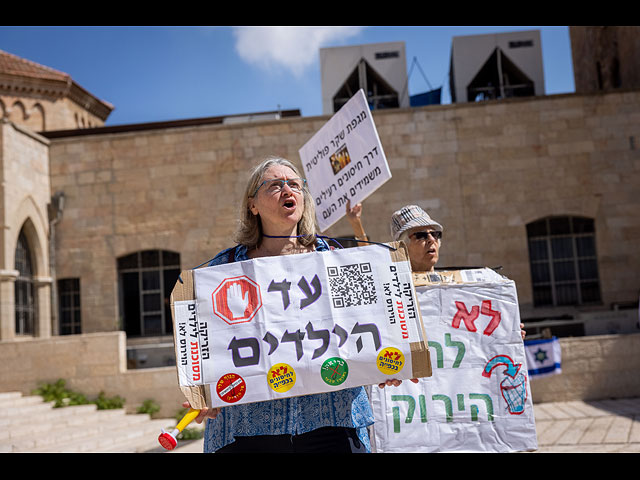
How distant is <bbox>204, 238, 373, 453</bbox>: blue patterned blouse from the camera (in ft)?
8.30

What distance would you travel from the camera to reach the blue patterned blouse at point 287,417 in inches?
99.6

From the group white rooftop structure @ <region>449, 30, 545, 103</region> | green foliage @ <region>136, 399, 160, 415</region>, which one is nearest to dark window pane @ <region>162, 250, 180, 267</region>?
green foliage @ <region>136, 399, 160, 415</region>

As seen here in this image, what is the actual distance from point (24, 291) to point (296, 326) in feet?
50.4

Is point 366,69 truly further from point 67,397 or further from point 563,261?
point 67,397

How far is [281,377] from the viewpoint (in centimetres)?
254

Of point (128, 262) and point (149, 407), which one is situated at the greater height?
point (128, 262)

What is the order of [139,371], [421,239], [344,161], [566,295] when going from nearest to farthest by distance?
[421,239] < [344,161] < [139,371] < [566,295]

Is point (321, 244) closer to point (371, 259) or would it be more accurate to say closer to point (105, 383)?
point (371, 259)

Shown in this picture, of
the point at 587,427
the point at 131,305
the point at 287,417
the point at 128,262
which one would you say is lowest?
the point at 587,427

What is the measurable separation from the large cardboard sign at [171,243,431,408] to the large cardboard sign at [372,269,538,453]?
1.47 metres

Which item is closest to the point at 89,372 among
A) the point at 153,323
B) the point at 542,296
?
the point at 153,323

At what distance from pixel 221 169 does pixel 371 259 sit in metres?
14.4

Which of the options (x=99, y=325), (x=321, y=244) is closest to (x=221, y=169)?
(x=99, y=325)
